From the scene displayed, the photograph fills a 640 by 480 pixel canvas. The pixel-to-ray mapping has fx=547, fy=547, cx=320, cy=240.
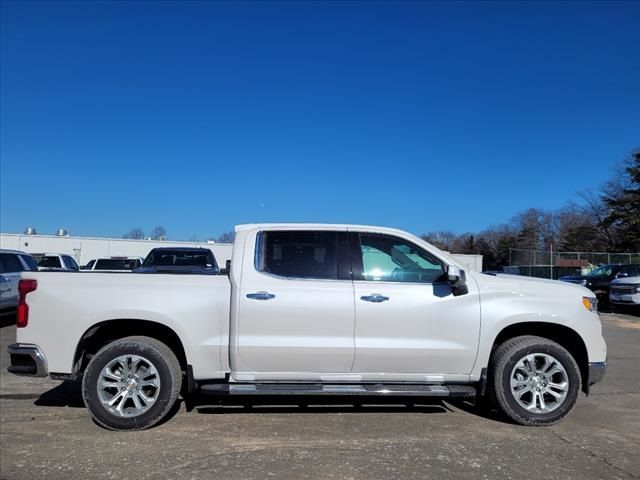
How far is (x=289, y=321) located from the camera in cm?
511

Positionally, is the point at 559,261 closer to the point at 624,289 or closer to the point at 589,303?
the point at 624,289

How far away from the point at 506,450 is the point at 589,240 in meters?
65.4

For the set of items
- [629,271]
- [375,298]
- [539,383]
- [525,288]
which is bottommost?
[539,383]

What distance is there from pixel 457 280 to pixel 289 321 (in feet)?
5.34

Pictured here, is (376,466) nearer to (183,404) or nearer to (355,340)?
(355,340)

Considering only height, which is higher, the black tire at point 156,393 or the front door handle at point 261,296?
the front door handle at point 261,296

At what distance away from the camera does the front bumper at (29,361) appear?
503cm

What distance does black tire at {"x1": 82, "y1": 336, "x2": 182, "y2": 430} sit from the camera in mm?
4965

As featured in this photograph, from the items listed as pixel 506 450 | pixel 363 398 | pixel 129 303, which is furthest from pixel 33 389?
pixel 506 450

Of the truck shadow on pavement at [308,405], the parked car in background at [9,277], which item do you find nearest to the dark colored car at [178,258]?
the parked car in background at [9,277]

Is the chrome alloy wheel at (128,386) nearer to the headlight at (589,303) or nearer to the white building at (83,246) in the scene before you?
the headlight at (589,303)

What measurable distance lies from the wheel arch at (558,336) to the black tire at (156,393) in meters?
3.06

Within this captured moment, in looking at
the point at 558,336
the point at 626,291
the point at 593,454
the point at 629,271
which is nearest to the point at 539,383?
the point at 558,336

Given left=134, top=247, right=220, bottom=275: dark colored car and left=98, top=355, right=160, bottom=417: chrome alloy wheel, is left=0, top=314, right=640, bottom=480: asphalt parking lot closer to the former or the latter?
left=98, top=355, right=160, bottom=417: chrome alloy wheel
